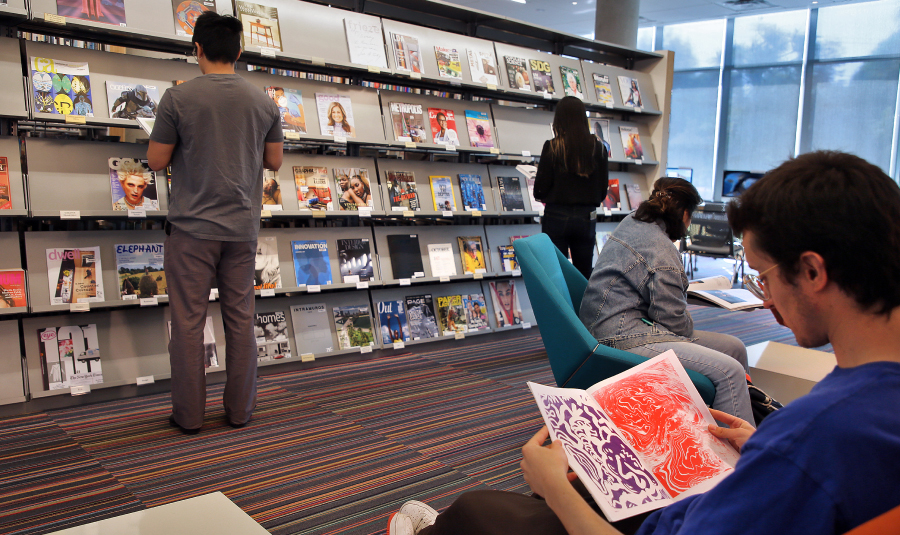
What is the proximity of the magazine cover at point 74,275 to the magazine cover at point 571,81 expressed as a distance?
375cm

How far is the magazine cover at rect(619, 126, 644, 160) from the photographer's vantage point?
5773 millimetres

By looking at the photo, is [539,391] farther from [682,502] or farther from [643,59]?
[643,59]

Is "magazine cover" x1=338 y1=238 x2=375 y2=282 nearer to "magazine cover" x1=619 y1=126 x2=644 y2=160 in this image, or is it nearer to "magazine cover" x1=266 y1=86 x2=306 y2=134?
"magazine cover" x1=266 y1=86 x2=306 y2=134

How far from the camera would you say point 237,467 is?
2520 millimetres

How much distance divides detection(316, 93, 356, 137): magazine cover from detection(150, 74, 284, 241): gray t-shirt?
1.14 metres

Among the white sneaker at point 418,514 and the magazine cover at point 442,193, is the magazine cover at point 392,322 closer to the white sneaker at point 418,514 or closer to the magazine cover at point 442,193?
A: the magazine cover at point 442,193

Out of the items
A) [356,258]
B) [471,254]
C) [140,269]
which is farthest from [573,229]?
[140,269]

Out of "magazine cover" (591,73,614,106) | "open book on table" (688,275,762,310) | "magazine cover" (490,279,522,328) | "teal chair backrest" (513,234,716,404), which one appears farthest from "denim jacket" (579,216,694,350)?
"magazine cover" (591,73,614,106)

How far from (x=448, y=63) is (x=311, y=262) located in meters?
1.80

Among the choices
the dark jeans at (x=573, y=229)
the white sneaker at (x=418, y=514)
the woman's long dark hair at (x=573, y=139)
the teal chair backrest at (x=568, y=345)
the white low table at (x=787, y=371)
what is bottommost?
the white low table at (x=787, y=371)

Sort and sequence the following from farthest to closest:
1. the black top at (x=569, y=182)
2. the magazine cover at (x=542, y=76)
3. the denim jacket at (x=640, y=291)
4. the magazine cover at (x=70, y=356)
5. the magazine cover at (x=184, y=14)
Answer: the magazine cover at (x=542, y=76)
the black top at (x=569, y=182)
the magazine cover at (x=184, y=14)
the magazine cover at (x=70, y=356)
the denim jacket at (x=640, y=291)

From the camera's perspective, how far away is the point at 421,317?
4.50 metres

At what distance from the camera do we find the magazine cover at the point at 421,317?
445cm

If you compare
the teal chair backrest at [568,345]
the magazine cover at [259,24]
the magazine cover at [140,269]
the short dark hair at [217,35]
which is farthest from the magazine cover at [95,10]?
the teal chair backrest at [568,345]
